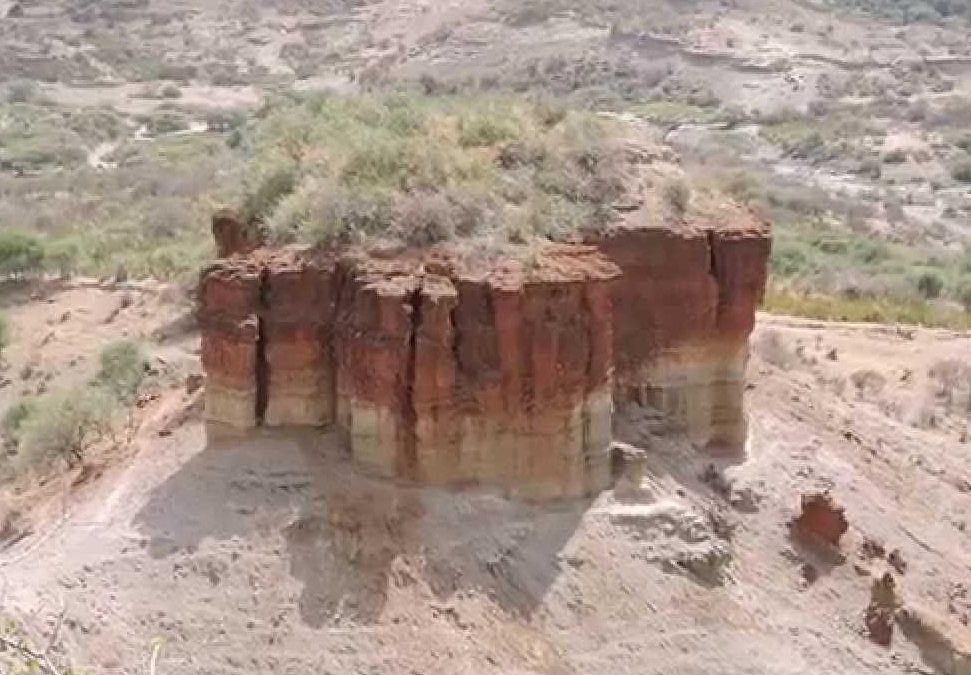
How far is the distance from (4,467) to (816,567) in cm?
1021

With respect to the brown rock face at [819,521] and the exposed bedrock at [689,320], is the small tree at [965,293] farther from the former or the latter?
the brown rock face at [819,521]

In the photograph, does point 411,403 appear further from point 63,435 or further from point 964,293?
point 964,293

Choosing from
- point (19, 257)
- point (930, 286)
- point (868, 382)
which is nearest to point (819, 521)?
point (868, 382)

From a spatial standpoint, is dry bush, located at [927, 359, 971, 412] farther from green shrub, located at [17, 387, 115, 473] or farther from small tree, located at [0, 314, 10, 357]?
small tree, located at [0, 314, 10, 357]

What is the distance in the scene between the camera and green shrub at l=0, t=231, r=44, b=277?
38406 millimetres

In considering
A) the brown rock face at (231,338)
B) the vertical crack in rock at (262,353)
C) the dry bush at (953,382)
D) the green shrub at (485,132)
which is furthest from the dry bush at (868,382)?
the brown rock face at (231,338)

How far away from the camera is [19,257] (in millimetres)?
38406

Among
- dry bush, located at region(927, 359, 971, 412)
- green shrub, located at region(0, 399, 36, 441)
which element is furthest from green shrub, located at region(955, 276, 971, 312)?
green shrub, located at region(0, 399, 36, 441)

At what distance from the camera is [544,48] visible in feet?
264

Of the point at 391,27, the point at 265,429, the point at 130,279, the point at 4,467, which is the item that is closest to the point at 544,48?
the point at 391,27

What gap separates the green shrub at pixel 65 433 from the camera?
62.6 ft

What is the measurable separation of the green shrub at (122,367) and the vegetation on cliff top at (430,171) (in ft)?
32.5

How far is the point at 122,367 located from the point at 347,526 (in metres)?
15.6

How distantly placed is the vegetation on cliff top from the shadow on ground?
1.95 meters
